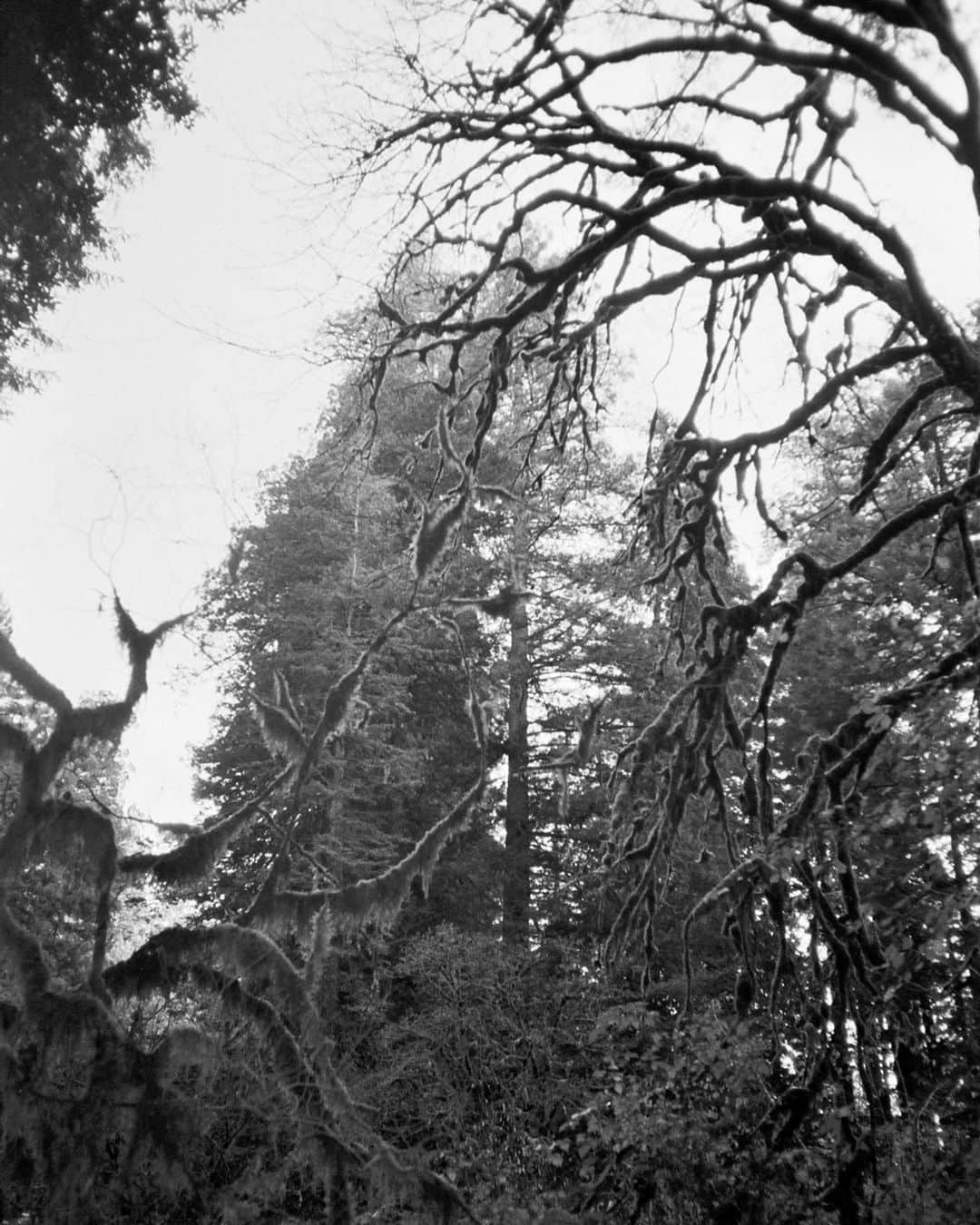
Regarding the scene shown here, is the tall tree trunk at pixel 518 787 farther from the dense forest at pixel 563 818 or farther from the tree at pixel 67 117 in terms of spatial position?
the tree at pixel 67 117

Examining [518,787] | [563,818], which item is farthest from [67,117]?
[518,787]

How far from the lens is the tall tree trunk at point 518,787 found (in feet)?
42.9

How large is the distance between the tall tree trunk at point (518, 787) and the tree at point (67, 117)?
24.3 feet

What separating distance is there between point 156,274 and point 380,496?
887cm

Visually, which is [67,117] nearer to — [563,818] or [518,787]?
[563,818]

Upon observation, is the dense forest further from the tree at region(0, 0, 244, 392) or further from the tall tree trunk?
the tall tree trunk

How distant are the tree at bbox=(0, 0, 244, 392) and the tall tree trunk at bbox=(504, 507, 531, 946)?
742 centimetres

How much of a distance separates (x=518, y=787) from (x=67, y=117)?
11169 mm

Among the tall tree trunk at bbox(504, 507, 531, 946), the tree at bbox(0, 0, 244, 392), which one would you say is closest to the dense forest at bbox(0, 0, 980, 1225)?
the tree at bbox(0, 0, 244, 392)

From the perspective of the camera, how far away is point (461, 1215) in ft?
15.4

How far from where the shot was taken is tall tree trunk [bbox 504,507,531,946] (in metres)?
13.1

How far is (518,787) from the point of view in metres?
14.4

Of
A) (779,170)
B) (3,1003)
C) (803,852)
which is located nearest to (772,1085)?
(803,852)

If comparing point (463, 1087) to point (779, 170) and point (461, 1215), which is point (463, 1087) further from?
point (779, 170)
